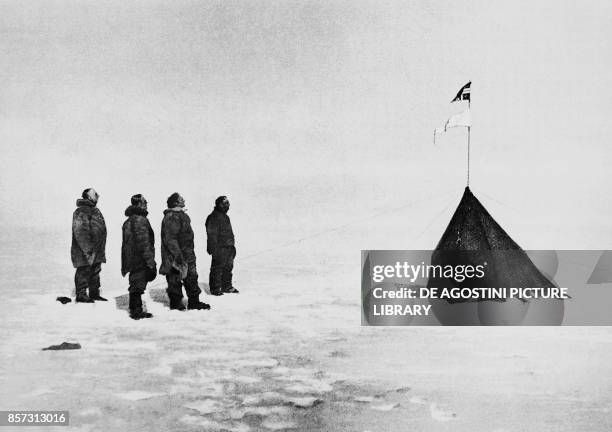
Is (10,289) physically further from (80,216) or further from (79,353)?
(79,353)

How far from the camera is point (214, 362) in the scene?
676cm

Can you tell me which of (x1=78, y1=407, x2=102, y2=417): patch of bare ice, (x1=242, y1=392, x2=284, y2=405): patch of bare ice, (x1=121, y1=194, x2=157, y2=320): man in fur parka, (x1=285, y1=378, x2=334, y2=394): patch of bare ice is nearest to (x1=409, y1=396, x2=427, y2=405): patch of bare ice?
(x1=285, y1=378, x2=334, y2=394): patch of bare ice

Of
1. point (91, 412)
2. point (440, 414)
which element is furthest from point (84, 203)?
point (440, 414)

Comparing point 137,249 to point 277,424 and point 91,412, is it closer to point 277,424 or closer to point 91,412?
point 91,412

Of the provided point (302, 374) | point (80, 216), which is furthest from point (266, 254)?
point (302, 374)

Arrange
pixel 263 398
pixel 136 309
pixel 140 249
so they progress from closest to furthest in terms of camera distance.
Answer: pixel 263 398, pixel 140 249, pixel 136 309

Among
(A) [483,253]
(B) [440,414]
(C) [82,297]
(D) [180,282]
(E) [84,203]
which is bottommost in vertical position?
(B) [440,414]

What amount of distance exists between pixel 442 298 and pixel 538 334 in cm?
148

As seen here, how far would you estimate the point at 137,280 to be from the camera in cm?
863

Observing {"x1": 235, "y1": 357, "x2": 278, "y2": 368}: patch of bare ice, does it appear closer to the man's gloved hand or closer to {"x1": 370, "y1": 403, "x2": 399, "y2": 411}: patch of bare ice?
{"x1": 370, "y1": 403, "x2": 399, "y2": 411}: patch of bare ice

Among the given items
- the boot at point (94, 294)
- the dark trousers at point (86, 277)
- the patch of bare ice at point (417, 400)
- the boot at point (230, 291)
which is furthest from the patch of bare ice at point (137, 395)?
the boot at point (230, 291)

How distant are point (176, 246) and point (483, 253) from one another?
4161mm

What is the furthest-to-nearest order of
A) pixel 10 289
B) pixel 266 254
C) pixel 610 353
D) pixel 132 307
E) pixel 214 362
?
pixel 266 254 → pixel 10 289 → pixel 132 307 → pixel 610 353 → pixel 214 362

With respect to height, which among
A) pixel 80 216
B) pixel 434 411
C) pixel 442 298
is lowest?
pixel 434 411
